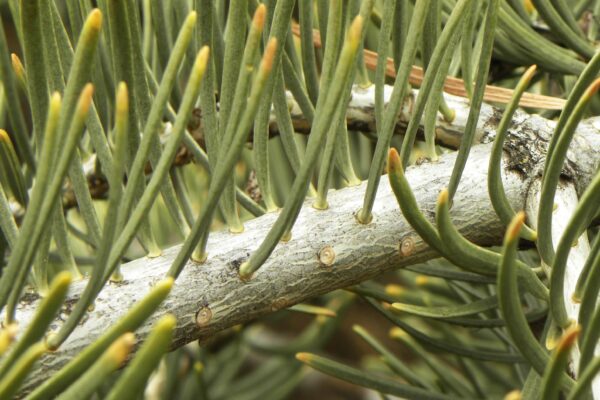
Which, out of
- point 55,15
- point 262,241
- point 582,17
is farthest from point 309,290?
point 582,17

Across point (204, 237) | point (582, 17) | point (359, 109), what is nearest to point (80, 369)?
point (204, 237)

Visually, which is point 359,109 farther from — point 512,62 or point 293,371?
point 293,371

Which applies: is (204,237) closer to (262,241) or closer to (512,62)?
(262,241)

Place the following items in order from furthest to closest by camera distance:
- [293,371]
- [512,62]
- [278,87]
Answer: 1. [293,371]
2. [512,62]
3. [278,87]

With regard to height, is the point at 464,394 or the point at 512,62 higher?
the point at 512,62

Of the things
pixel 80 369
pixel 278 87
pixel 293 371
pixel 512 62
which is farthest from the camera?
pixel 293 371

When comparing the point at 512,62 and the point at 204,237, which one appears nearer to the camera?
the point at 204,237
